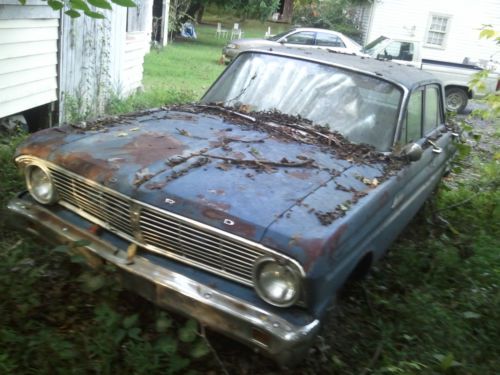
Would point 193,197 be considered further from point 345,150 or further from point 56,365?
point 345,150

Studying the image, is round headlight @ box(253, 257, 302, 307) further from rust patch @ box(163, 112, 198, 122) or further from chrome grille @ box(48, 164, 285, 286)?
rust patch @ box(163, 112, 198, 122)

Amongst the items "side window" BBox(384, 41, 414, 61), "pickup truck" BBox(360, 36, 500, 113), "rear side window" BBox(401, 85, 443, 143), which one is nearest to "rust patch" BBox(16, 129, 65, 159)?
"rear side window" BBox(401, 85, 443, 143)

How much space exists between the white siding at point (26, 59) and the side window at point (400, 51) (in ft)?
31.3

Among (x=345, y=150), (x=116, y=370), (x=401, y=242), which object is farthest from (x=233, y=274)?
(x=401, y=242)

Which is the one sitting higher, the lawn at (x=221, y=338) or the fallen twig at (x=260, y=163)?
the fallen twig at (x=260, y=163)

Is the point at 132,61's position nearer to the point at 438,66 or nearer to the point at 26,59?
the point at 26,59

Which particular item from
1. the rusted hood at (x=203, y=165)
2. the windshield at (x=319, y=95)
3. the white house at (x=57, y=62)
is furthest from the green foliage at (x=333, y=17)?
the rusted hood at (x=203, y=165)

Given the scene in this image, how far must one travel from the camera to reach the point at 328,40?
15.5 m

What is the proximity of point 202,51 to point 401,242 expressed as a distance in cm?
1745

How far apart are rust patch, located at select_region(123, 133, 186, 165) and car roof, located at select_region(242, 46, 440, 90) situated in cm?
153

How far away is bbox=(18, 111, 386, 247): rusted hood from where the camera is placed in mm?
2711

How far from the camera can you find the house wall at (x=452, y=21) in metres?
20.4

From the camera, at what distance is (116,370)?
2.70 meters

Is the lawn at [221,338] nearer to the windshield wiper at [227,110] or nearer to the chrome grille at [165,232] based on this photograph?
the chrome grille at [165,232]
